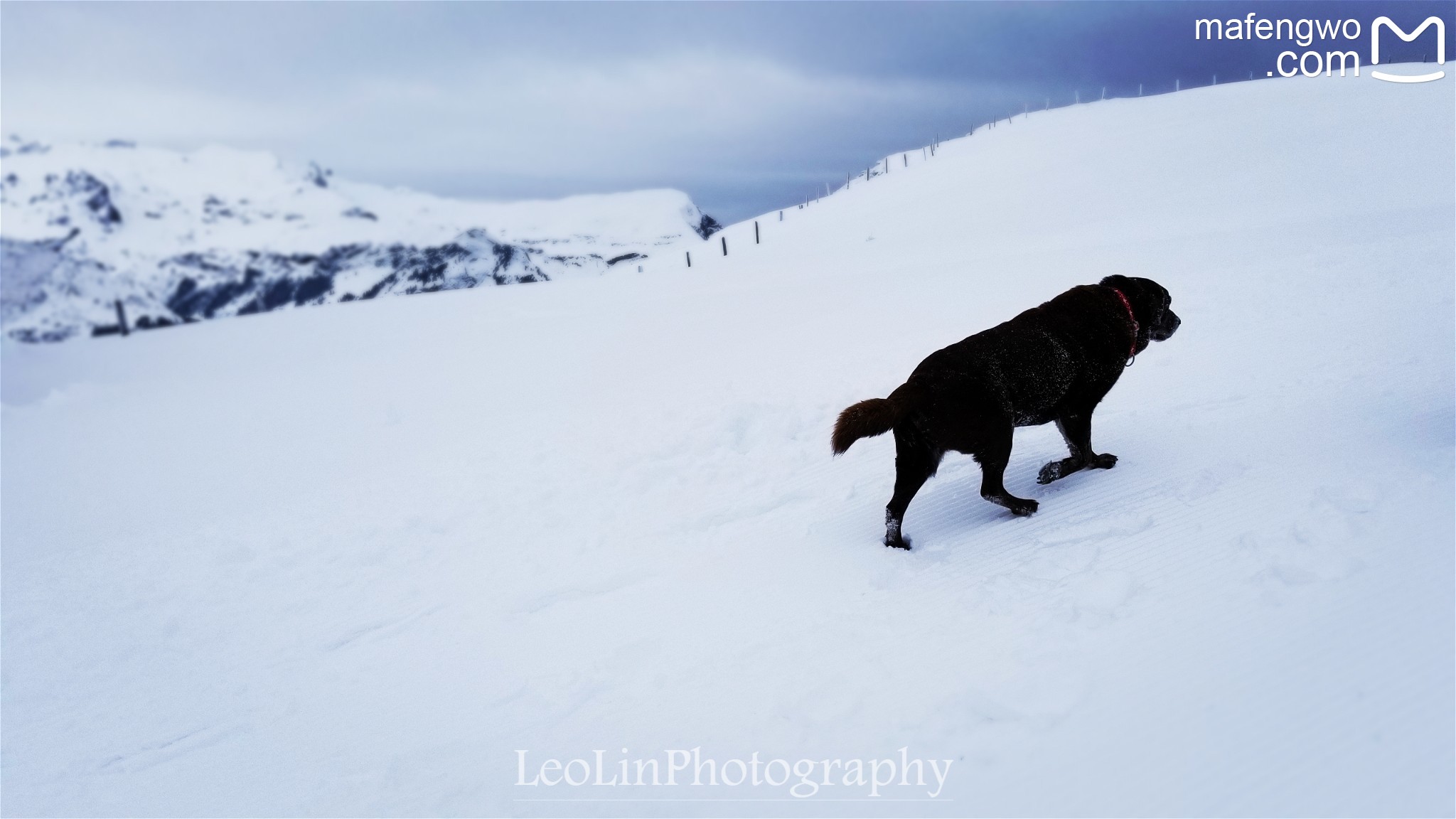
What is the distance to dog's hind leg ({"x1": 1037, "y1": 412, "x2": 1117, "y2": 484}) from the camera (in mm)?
4566

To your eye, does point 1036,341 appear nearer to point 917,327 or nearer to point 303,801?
point 303,801

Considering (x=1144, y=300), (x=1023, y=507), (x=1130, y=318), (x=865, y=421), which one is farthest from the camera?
(x=1144, y=300)

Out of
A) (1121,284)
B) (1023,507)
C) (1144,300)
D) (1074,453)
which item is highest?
(1121,284)

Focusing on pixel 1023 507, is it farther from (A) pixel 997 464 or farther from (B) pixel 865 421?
(B) pixel 865 421

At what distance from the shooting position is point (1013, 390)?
13.2 feet

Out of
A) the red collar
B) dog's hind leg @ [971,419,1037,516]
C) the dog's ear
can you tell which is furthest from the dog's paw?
the dog's ear

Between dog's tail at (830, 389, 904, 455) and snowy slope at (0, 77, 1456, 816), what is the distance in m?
0.77

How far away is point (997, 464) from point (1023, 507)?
1.17ft

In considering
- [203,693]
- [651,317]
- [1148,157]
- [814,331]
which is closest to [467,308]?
[651,317]

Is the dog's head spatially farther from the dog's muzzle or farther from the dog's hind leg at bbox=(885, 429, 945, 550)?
the dog's hind leg at bbox=(885, 429, 945, 550)

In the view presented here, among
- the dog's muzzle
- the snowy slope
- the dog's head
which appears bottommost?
the snowy slope

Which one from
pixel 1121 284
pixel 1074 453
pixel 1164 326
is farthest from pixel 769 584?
pixel 1164 326

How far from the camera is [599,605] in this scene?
166 inches

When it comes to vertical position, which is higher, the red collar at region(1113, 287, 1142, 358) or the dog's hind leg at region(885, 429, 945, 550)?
the red collar at region(1113, 287, 1142, 358)
